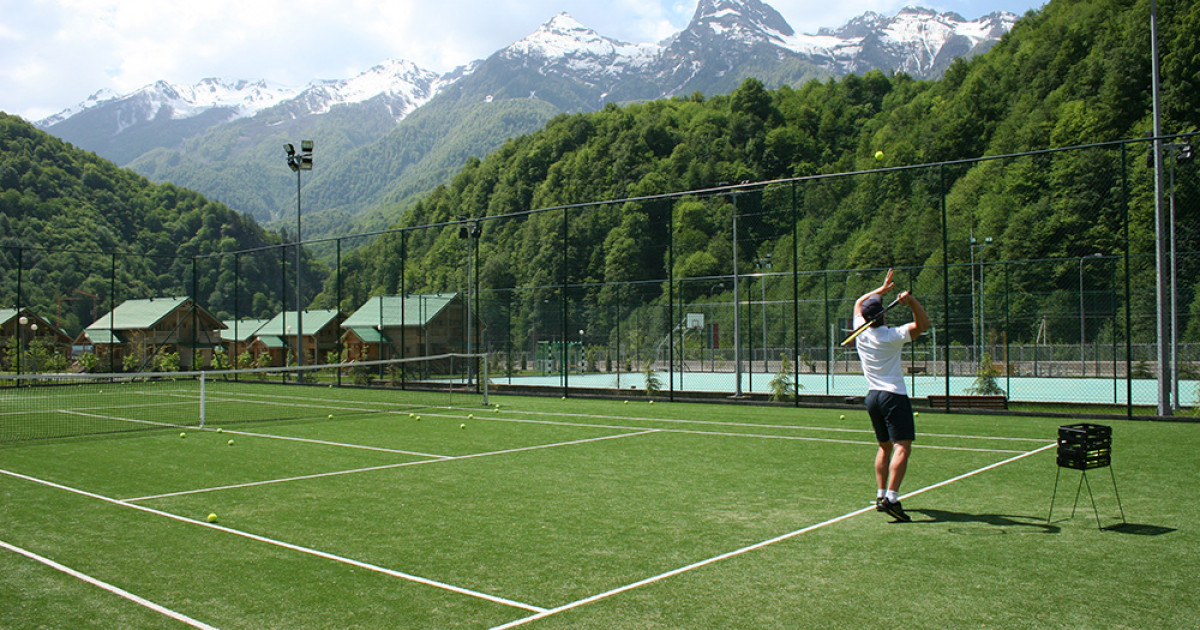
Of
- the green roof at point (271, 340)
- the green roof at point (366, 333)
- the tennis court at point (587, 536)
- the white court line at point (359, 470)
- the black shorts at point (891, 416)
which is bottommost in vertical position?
the white court line at point (359, 470)

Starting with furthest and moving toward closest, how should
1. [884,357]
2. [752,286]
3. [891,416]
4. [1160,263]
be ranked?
[752,286] → [1160,263] → [884,357] → [891,416]

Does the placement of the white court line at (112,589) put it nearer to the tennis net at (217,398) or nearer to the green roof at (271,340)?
the tennis net at (217,398)

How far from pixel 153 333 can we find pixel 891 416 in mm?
37305

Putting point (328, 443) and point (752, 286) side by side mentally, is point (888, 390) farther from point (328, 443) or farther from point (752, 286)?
point (752, 286)

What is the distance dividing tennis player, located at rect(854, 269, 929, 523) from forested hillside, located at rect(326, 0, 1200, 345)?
68.8 ft

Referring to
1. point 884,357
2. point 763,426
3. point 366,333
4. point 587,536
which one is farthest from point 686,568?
point 366,333

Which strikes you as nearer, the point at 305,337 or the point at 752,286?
the point at 752,286

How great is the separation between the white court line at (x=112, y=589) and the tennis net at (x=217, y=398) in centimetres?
620

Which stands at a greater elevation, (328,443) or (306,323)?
(306,323)

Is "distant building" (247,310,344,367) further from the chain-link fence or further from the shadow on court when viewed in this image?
the shadow on court

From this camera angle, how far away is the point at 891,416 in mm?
6469

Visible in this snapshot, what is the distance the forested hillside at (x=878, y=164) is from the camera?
113ft

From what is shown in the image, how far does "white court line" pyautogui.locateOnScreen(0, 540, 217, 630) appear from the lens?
Answer: 14.0ft

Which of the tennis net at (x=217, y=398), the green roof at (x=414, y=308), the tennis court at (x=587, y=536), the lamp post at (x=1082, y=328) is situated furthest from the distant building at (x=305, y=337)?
the lamp post at (x=1082, y=328)
